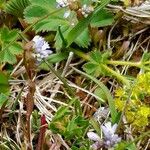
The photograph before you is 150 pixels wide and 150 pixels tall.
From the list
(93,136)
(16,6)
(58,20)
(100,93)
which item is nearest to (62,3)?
(58,20)

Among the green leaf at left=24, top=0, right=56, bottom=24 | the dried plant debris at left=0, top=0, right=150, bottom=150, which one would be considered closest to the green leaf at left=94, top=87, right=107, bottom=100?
the dried plant debris at left=0, top=0, right=150, bottom=150

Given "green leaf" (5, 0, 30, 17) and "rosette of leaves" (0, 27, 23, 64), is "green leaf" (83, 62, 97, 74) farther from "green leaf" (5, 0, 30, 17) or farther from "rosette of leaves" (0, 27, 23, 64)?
"green leaf" (5, 0, 30, 17)

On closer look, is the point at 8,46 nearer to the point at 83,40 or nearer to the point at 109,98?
the point at 83,40

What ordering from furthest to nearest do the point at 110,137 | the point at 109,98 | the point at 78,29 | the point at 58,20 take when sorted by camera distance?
the point at 58,20 < the point at 78,29 < the point at 109,98 < the point at 110,137

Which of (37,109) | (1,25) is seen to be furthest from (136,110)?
(1,25)

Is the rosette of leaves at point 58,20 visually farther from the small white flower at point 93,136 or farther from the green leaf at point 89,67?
the small white flower at point 93,136

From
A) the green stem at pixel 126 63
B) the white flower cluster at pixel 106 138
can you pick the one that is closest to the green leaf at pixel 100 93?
the green stem at pixel 126 63

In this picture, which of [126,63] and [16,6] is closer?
[126,63]
